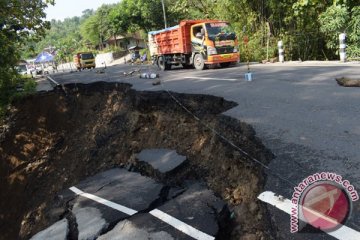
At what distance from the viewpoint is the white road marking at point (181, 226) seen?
331 centimetres

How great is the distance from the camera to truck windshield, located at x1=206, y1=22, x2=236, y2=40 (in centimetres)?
1617

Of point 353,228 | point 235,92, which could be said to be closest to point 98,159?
point 235,92

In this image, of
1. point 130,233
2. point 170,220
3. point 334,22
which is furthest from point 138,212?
point 334,22

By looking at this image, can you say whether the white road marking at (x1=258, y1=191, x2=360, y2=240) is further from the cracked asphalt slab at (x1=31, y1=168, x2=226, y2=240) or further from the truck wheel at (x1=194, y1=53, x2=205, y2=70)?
the truck wheel at (x1=194, y1=53, x2=205, y2=70)

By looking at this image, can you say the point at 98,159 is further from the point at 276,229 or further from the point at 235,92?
the point at 276,229

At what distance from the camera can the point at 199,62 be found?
16891 mm

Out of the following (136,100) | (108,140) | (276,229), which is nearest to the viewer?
(276,229)

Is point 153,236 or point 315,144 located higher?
point 315,144

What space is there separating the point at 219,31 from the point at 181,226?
1414 cm

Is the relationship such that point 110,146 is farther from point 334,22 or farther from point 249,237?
point 334,22

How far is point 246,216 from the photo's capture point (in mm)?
3471

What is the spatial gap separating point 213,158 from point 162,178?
867mm

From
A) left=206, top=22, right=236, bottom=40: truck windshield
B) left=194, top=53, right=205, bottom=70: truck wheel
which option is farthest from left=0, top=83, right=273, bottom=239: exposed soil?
left=206, top=22, right=236, bottom=40: truck windshield

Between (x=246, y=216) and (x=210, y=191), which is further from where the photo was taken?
(x=210, y=191)
